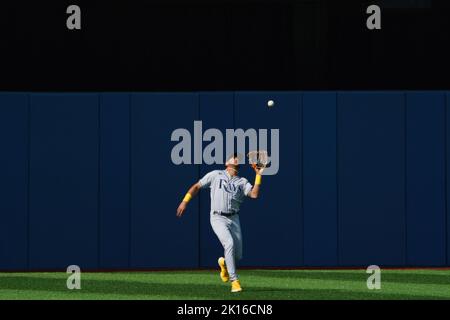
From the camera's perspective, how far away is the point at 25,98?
66.5ft

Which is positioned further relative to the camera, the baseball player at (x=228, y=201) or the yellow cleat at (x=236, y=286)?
the baseball player at (x=228, y=201)

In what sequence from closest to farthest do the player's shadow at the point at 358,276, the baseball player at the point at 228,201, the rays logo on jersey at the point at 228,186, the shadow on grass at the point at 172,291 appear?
the shadow on grass at the point at 172,291 → the baseball player at the point at 228,201 → the rays logo on jersey at the point at 228,186 → the player's shadow at the point at 358,276

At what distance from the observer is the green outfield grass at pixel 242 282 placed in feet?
53.5

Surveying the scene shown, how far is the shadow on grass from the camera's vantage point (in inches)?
635
